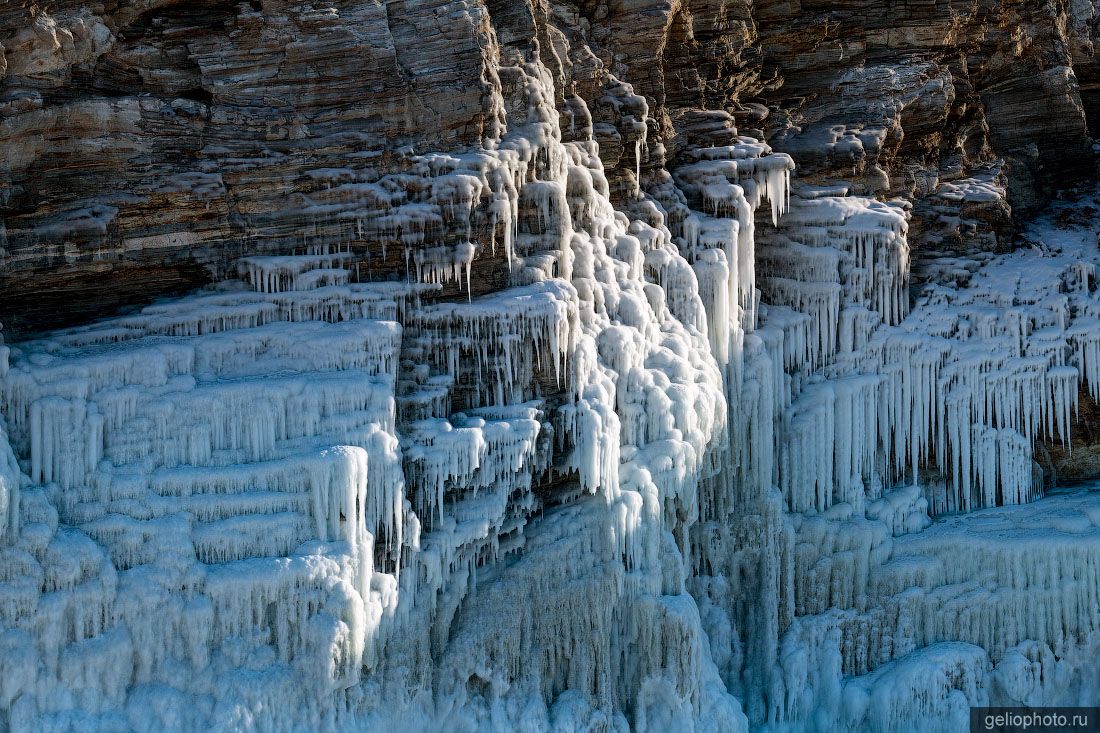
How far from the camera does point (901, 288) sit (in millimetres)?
28359

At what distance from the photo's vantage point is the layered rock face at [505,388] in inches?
767

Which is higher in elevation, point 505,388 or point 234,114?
point 234,114

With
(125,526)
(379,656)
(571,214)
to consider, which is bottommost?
(379,656)

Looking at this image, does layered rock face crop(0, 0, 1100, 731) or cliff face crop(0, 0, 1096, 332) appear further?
cliff face crop(0, 0, 1096, 332)

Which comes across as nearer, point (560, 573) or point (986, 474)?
point (560, 573)

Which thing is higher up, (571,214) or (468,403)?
(571,214)

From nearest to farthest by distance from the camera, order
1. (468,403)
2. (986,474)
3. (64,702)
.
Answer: (64,702), (468,403), (986,474)

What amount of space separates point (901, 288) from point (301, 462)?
13.8 m

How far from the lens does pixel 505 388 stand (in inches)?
871

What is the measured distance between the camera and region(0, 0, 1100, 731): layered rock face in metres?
19.5

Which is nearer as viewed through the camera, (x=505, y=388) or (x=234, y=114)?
(x=505, y=388)

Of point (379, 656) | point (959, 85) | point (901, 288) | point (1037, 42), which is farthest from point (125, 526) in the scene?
point (1037, 42)

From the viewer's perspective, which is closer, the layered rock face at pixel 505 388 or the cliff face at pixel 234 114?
the layered rock face at pixel 505 388

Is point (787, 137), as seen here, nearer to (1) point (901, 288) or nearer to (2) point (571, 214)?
(1) point (901, 288)
